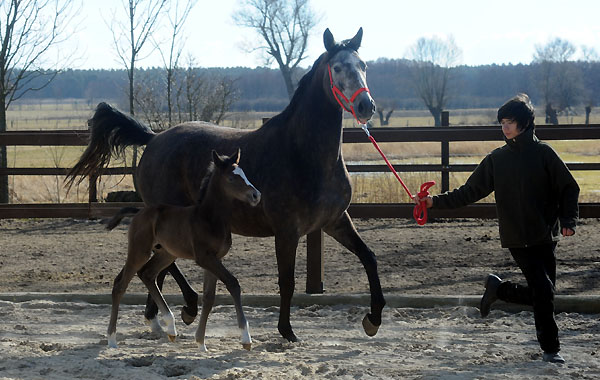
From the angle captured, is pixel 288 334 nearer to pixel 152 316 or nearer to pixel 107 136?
pixel 152 316

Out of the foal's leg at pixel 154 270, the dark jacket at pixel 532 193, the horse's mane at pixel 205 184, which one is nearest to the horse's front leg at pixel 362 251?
the horse's mane at pixel 205 184

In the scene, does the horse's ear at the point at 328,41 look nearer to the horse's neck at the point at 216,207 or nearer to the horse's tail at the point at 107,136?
the horse's neck at the point at 216,207

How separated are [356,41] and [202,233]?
1.79 m

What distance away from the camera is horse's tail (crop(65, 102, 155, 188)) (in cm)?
679

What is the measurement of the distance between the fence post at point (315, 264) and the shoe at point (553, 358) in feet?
8.54

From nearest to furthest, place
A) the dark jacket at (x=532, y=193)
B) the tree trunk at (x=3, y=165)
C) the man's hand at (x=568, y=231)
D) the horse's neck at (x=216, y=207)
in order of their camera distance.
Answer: the man's hand at (x=568, y=231) → the dark jacket at (x=532, y=193) → the horse's neck at (x=216, y=207) → the tree trunk at (x=3, y=165)

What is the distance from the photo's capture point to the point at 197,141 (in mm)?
6281

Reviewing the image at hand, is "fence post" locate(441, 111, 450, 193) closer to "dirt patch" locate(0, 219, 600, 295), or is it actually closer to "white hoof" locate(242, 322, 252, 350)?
"dirt patch" locate(0, 219, 600, 295)

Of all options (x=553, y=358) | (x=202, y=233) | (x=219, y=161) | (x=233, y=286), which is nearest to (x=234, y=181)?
(x=219, y=161)

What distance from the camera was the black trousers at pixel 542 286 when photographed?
4.79m

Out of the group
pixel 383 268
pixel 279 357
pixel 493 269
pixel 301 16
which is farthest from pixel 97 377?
pixel 301 16

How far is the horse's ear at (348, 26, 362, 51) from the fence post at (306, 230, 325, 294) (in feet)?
6.59

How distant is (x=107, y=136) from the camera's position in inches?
269

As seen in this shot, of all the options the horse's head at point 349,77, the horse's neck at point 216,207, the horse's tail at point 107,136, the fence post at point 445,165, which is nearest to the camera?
the horse's head at point 349,77
